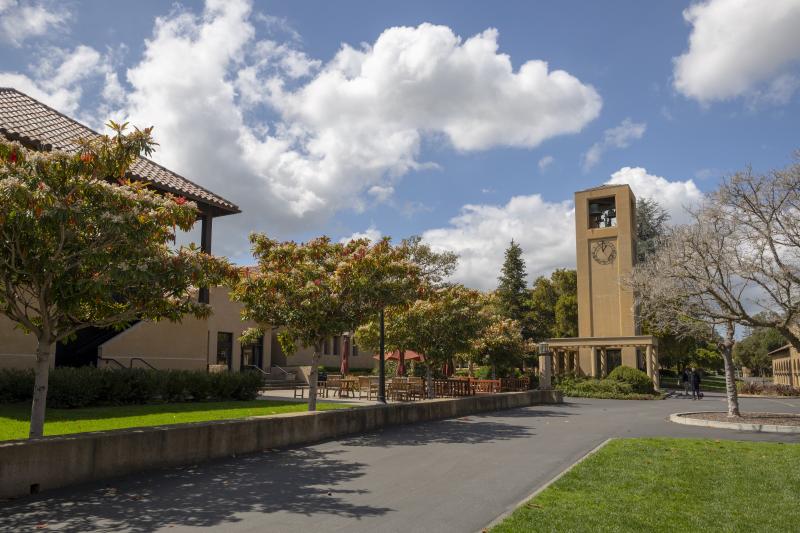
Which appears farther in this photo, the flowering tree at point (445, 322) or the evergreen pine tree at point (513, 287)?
the evergreen pine tree at point (513, 287)

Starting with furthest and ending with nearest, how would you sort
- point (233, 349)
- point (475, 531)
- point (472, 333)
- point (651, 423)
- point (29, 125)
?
point (233, 349), point (472, 333), point (651, 423), point (29, 125), point (475, 531)

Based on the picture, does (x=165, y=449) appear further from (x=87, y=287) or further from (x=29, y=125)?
(x=29, y=125)

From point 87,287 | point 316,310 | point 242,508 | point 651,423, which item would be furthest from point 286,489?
point 651,423

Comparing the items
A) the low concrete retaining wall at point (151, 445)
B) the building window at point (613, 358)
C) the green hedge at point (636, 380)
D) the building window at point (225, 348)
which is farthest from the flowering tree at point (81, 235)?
the building window at point (613, 358)

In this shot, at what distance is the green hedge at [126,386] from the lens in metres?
14.4

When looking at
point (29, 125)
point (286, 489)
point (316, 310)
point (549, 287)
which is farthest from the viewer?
point (549, 287)

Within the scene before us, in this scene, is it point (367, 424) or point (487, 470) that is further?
point (367, 424)

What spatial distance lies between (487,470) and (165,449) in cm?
487

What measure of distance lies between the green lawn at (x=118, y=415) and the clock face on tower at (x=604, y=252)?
93.5 feet

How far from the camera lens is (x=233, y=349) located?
3189 centimetres

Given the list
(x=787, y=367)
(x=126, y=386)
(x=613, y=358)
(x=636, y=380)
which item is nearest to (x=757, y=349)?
(x=787, y=367)

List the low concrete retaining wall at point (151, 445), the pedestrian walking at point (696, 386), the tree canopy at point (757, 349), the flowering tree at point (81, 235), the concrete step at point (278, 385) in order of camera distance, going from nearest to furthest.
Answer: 1. the low concrete retaining wall at point (151, 445)
2. the flowering tree at point (81, 235)
3. the concrete step at point (278, 385)
4. the pedestrian walking at point (696, 386)
5. the tree canopy at point (757, 349)

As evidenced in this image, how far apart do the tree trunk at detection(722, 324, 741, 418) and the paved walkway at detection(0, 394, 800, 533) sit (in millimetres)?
7556

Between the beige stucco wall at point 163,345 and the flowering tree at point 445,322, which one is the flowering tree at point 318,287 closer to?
the beige stucco wall at point 163,345
